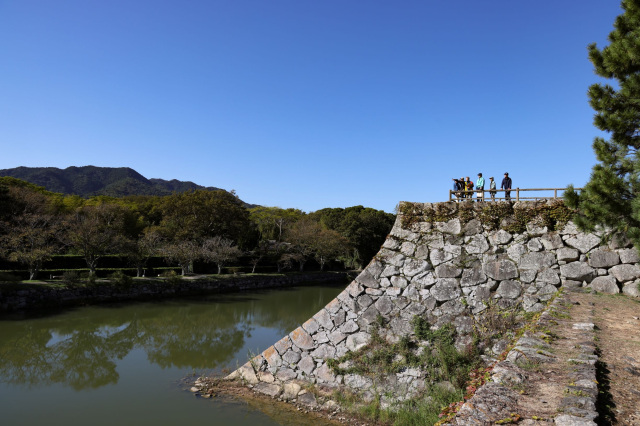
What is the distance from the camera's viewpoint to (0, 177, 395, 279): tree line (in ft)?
59.4

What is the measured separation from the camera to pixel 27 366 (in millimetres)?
8836

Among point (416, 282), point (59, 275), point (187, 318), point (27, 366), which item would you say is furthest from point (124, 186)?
point (416, 282)

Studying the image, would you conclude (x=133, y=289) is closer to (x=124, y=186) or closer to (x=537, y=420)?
(x=537, y=420)

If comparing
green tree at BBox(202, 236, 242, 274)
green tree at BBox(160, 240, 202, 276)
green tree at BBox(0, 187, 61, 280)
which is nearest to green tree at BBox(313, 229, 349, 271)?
green tree at BBox(202, 236, 242, 274)

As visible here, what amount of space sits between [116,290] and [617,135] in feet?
64.4

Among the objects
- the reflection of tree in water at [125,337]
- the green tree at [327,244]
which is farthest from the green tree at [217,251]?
the green tree at [327,244]

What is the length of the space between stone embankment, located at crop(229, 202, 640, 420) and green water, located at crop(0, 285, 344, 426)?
0.98 metres

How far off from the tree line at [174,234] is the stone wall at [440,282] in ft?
49.7

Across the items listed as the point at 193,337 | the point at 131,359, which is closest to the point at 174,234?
the point at 193,337

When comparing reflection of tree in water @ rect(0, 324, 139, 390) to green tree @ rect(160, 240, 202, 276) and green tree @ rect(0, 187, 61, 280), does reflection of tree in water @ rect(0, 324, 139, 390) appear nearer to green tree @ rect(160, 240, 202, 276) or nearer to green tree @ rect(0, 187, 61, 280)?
green tree @ rect(0, 187, 61, 280)

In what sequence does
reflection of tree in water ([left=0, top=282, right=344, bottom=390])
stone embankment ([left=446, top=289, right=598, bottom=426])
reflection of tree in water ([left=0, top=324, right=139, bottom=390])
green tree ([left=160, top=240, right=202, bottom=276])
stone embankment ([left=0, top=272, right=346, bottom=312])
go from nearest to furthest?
stone embankment ([left=446, top=289, right=598, bottom=426]) < reflection of tree in water ([left=0, top=324, right=139, bottom=390]) < reflection of tree in water ([left=0, top=282, right=344, bottom=390]) < stone embankment ([left=0, top=272, right=346, bottom=312]) < green tree ([left=160, top=240, right=202, bottom=276])

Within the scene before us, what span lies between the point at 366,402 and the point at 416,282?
2.05 metres

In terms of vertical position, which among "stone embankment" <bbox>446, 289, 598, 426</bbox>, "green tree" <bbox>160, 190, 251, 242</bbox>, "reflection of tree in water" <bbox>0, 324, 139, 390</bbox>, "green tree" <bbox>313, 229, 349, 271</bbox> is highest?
"green tree" <bbox>160, 190, 251, 242</bbox>

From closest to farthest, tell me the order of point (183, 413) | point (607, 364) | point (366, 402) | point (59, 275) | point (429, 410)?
point (607, 364), point (429, 410), point (366, 402), point (183, 413), point (59, 275)
